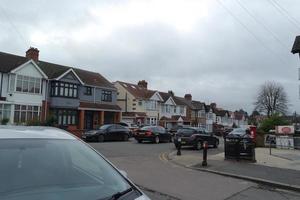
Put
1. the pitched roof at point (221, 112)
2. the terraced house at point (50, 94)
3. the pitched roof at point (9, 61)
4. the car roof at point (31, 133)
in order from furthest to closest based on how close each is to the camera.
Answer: the pitched roof at point (221, 112) < the terraced house at point (50, 94) < the pitched roof at point (9, 61) < the car roof at point (31, 133)

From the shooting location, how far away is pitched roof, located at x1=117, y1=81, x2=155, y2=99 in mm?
64250

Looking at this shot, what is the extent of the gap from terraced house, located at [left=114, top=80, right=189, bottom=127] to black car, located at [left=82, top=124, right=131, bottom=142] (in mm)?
27143

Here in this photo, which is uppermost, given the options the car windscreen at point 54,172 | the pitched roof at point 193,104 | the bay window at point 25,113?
the pitched roof at point 193,104

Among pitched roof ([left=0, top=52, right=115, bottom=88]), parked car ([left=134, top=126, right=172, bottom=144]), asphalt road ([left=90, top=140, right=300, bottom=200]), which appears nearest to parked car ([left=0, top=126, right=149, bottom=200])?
asphalt road ([left=90, top=140, right=300, bottom=200])

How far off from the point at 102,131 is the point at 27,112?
12.6 metres

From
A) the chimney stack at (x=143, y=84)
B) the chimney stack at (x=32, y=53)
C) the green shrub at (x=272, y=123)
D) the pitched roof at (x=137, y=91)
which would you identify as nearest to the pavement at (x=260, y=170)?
the green shrub at (x=272, y=123)

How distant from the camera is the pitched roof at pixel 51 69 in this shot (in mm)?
39469

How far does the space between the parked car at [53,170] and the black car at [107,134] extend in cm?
2822

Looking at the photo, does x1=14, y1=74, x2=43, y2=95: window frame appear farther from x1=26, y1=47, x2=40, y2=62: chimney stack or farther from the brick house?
the brick house

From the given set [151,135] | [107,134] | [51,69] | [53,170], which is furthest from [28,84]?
[53,170]

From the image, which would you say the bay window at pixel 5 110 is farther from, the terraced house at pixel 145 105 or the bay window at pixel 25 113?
the terraced house at pixel 145 105

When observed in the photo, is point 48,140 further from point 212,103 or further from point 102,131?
point 212,103

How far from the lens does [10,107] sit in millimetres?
39312

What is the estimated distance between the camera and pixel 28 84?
4116cm
